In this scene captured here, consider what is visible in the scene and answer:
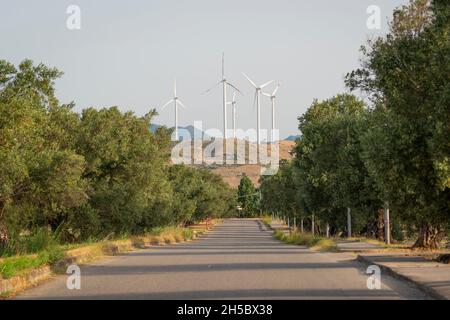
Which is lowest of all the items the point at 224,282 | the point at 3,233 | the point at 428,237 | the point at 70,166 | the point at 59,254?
the point at 224,282

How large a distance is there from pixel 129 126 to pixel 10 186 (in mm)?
26479

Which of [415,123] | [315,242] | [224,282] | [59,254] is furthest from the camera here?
[315,242]

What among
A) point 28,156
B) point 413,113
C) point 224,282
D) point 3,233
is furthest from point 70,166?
point 413,113

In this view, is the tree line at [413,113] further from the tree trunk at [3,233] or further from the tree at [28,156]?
the tree trunk at [3,233]

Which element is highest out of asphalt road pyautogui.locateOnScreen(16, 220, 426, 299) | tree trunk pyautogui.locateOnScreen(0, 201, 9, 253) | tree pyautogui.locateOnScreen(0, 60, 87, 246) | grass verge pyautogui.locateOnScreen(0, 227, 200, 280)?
tree pyautogui.locateOnScreen(0, 60, 87, 246)

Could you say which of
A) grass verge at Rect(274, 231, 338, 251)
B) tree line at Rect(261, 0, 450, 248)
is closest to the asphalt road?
tree line at Rect(261, 0, 450, 248)

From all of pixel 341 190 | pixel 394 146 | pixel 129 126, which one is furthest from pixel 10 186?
pixel 129 126

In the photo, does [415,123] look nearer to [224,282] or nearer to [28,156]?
[224,282]

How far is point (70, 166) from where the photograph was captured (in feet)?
90.7

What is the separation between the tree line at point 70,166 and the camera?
974 inches

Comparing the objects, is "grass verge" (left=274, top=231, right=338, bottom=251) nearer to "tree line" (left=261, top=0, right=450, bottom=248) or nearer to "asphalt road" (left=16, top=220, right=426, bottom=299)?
"tree line" (left=261, top=0, right=450, bottom=248)

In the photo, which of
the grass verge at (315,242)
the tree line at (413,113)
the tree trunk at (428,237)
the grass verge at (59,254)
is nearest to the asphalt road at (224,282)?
the grass verge at (59,254)

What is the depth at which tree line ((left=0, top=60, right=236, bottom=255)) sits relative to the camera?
24.7 m

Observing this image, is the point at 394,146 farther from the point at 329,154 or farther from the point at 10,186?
the point at 329,154
